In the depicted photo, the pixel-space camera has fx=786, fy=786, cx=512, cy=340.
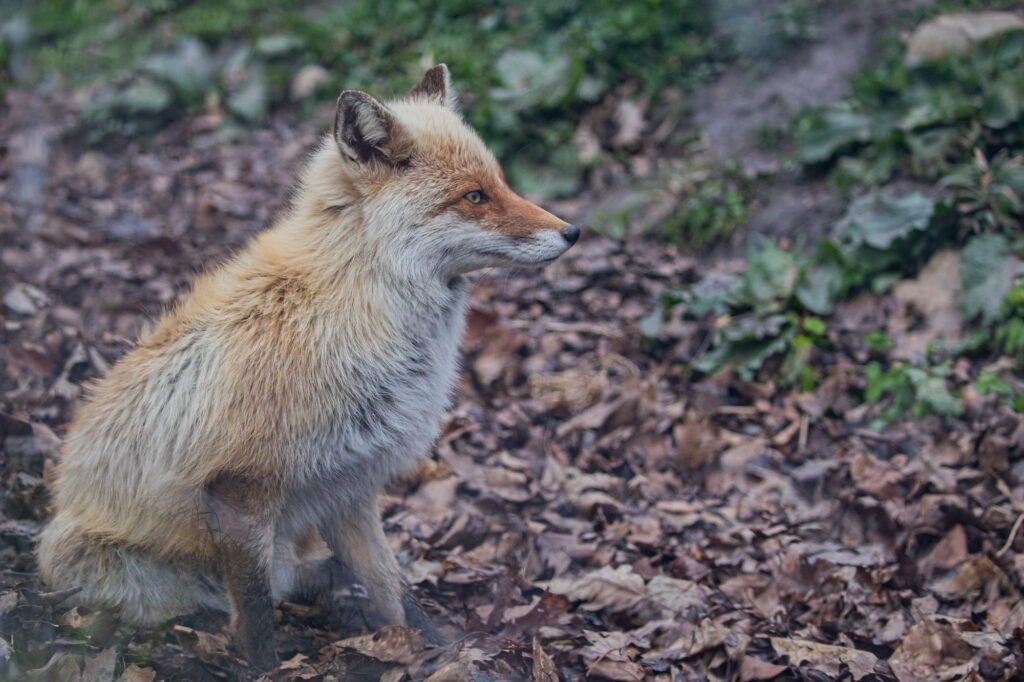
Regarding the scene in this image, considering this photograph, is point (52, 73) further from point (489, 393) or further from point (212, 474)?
point (212, 474)

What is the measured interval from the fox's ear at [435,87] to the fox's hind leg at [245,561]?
83.3 inches

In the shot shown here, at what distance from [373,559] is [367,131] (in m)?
1.93

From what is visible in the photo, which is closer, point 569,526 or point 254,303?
point 254,303

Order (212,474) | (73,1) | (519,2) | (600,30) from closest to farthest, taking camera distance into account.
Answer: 1. (212,474)
2. (600,30)
3. (519,2)
4. (73,1)

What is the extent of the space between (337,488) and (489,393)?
2283 mm

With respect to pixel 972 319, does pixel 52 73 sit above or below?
above

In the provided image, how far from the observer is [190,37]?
968 cm

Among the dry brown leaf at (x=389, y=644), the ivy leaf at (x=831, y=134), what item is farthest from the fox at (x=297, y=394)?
the ivy leaf at (x=831, y=134)

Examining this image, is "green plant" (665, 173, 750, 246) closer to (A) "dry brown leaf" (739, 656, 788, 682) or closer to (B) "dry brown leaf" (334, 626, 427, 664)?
(A) "dry brown leaf" (739, 656, 788, 682)

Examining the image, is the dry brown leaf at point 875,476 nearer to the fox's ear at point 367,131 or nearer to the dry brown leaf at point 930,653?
the dry brown leaf at point 930,653

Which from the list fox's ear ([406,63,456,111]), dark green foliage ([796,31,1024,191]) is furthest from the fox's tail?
dark green foliage ([796,31,1024,191])

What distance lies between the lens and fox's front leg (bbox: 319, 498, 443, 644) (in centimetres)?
363

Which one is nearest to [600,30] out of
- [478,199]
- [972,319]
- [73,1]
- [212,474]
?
[972,319]

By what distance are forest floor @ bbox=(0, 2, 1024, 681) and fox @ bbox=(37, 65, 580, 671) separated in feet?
0.85
